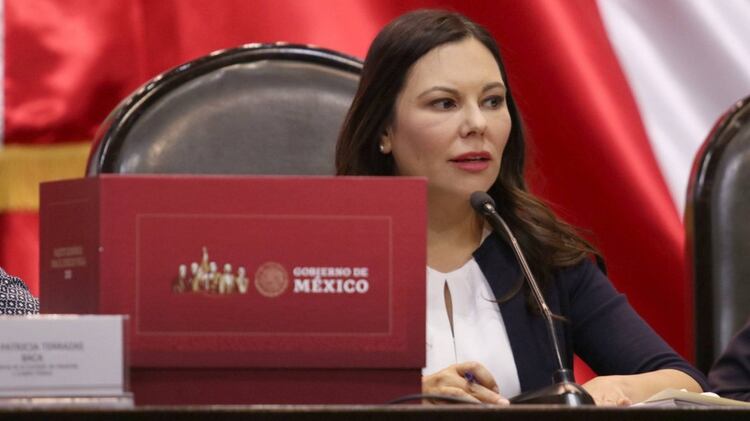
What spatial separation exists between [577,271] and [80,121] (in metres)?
0.99

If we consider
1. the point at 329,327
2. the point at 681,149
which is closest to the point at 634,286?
the point at 681,149

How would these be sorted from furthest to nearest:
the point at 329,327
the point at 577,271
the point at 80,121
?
1. the point at 80,121
2. the point at 577,271
3. the point at 329,327

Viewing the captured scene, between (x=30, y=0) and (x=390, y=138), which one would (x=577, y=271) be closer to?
(x=390, y=138)

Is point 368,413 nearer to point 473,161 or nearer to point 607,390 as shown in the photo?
point 607,390

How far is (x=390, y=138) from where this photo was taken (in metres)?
2.04

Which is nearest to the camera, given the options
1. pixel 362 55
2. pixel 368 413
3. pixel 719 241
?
pixel 368 413

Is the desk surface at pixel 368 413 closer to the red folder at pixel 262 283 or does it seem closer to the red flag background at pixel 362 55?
the red folder at pixel 262 283

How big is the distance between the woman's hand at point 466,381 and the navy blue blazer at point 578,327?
1.29ft

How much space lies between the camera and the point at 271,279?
115 centimetres

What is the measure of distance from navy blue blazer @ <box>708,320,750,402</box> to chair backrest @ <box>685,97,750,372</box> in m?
0.12

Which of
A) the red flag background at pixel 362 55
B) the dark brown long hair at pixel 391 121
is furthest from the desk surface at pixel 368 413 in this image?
the red flag background at pixel 362 55

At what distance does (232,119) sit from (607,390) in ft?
2.52

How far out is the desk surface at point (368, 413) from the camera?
90 cm

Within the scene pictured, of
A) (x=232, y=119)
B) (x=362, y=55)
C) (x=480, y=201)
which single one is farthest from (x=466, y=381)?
(x=362, y=55)
